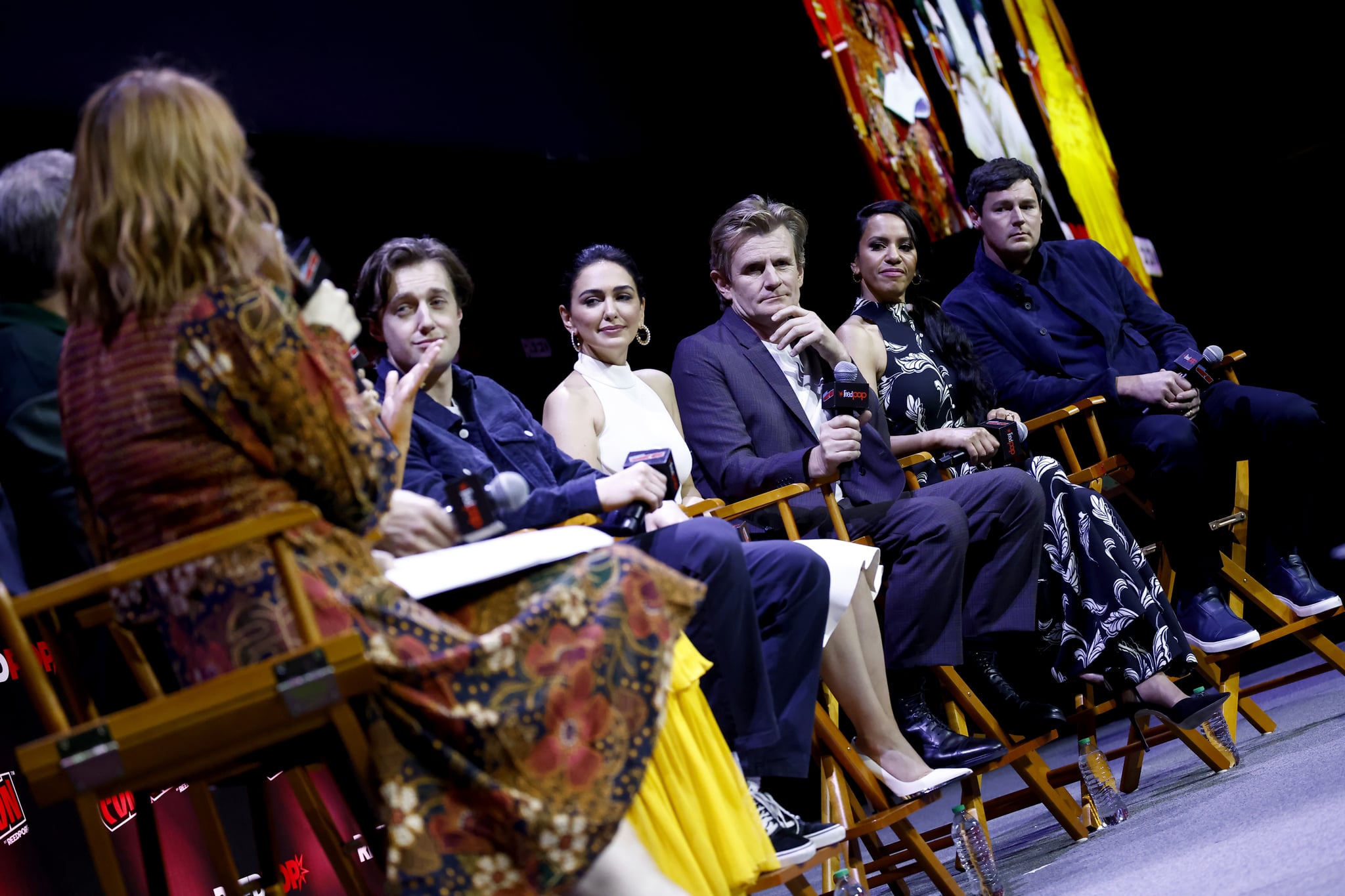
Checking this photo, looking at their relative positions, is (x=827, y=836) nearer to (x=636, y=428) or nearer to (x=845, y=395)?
(x=845, y=395)

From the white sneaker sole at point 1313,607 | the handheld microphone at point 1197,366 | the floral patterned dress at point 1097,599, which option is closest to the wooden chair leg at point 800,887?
the floral patterned dress at point 1097,599

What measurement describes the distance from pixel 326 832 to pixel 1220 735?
2213 mm

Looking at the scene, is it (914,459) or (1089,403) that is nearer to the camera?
(914,459)

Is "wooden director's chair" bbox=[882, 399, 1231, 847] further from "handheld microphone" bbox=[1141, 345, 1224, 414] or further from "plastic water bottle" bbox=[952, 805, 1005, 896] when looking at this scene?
"handheld microphone" bbox=[1141, 345, 1224, 414]

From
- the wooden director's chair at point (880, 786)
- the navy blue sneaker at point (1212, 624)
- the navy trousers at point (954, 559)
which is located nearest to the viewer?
the wooden director's chair at point (880, 786)

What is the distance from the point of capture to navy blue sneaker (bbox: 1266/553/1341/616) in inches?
138

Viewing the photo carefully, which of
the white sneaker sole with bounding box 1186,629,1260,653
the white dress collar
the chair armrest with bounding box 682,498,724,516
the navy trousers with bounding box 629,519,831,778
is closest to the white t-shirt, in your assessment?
the white dress collar

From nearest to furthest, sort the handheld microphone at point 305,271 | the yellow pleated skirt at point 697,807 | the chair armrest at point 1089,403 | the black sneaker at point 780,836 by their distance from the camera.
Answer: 1. the handheld microphone at point 305,271
2. the yellow pleated skirt at point 697,807
3. the black sneaker at point 780,836
4. the chair armrest at point 1089,403

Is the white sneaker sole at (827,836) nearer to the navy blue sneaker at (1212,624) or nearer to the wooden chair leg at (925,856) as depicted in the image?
the wooden chair leg at (925,856)

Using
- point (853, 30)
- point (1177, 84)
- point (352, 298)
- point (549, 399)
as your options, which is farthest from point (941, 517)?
point (1177, 84)

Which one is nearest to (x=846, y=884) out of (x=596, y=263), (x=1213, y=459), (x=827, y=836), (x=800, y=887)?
(x=800, y=887)

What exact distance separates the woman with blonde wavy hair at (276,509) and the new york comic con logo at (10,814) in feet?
3.27

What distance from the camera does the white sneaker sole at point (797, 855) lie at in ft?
6.67

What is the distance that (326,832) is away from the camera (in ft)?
6.13
